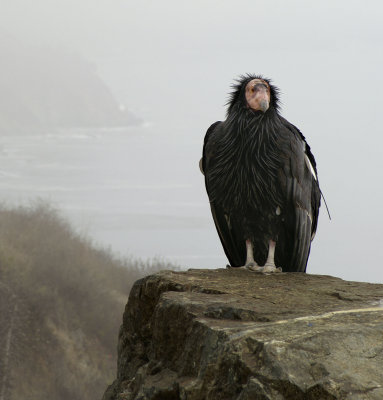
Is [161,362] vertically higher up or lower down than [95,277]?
lower down

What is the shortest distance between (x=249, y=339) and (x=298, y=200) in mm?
2769

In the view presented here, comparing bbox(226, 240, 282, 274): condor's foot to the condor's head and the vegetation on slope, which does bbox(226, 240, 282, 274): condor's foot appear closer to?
the condor's head

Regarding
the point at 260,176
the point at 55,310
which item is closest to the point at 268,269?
the point at 260,176

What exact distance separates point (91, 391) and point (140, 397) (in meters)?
18.0

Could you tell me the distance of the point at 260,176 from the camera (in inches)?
286

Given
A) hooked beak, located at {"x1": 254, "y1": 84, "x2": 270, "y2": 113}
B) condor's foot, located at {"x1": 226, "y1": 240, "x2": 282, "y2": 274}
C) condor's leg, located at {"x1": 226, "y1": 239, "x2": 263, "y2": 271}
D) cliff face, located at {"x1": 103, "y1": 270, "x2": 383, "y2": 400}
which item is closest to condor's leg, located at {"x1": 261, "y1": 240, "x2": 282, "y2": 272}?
condor's foot, located at {"x1": 226, "y1": 240, "x2": 282, "y2": 274}

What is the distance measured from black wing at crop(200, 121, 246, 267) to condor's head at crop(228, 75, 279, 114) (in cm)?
28

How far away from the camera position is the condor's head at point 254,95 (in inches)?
286

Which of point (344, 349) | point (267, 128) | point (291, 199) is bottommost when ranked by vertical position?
point (344, 349)

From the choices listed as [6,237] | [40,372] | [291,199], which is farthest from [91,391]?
[291,199]

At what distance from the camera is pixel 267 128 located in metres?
7.29

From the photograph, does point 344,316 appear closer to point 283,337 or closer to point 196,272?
point 283,337

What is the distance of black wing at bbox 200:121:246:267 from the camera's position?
7.49 m

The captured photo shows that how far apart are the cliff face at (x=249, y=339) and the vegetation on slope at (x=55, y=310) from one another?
1679cm
